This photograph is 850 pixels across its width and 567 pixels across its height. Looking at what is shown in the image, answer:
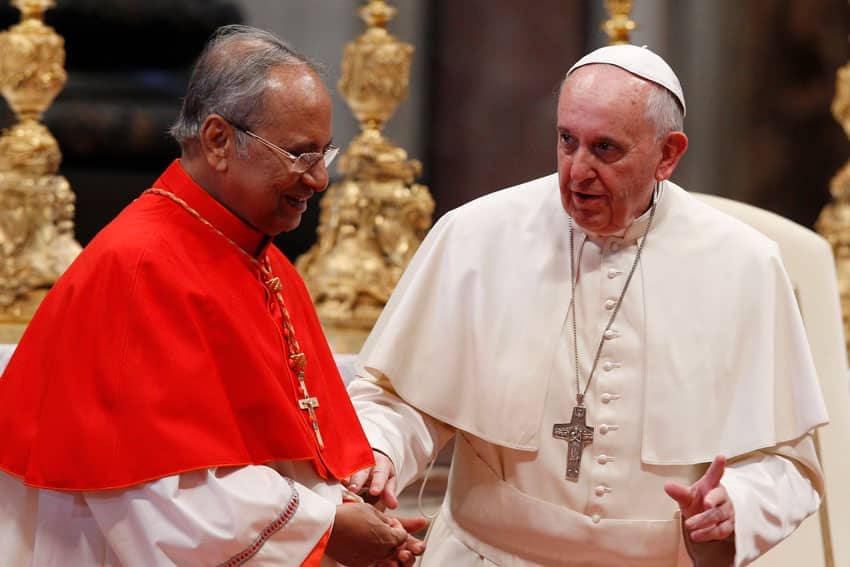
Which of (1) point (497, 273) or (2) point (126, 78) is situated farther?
(2) point (126, 78)

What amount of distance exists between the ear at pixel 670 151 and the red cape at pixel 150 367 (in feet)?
3.47

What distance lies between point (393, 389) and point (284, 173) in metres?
0.96

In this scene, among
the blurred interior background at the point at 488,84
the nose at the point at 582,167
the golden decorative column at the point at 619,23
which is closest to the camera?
the nose at the point at 582,167

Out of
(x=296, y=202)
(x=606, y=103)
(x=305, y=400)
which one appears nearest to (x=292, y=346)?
(x=305, y=400)

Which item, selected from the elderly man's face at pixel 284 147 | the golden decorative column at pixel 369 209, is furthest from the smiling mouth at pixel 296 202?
the golden decorative column at pixel 369 209

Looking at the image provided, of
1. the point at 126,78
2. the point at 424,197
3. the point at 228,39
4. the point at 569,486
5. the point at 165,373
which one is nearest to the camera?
the point at 165,373

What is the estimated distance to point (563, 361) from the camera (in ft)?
12.8

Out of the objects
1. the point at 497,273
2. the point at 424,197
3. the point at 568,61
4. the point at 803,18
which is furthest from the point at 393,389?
the point at 803,18

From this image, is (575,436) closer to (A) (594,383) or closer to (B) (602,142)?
(A) (594,383)

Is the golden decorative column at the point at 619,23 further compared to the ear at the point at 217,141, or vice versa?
the golden decorative column at the point at 619,23

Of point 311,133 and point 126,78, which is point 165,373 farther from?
point 126,78

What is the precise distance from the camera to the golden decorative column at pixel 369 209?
5711 mm

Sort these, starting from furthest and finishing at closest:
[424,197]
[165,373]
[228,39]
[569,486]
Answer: [424,197], [569,486], [228,39], [165,373]

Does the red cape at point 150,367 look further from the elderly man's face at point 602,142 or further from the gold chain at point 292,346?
the elderly man's face at point 602,142
